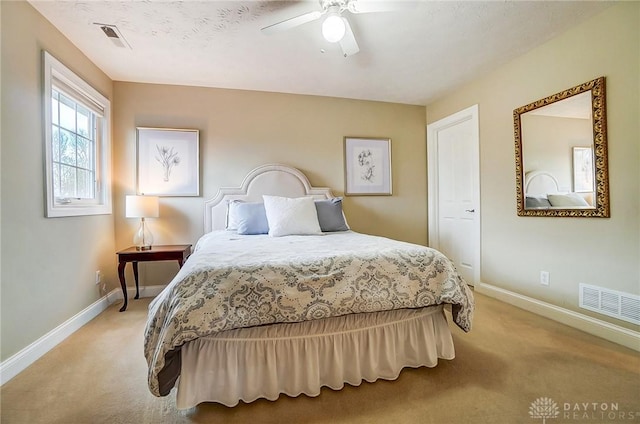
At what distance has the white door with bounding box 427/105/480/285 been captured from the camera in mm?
3215

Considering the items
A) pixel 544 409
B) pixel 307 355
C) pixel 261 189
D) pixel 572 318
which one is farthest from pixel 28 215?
pixel 572 318

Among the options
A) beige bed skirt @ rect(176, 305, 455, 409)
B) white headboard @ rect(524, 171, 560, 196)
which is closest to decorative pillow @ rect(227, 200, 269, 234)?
beige bed skirt @ rect(176, 305, 455, 409)

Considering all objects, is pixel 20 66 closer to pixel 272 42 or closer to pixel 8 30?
pixel 8 30

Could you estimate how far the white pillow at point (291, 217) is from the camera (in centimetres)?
252

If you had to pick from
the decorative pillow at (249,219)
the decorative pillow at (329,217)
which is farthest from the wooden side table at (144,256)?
the decorative pillow at (329,217)

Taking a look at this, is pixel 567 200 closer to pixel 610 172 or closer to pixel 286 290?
pixel 610 172

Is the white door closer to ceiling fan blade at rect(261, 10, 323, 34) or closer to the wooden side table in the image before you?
ceiling fan blade at rect(261, 10, 323, 34)

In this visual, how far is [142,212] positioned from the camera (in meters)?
2.76

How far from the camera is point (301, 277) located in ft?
4.65

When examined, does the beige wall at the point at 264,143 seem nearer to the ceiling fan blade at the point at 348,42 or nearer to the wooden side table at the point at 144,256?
the wooden side table at the point at 144,256

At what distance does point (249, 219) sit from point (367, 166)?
1841 millimetres

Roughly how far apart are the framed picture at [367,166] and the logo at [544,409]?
2.70 meters

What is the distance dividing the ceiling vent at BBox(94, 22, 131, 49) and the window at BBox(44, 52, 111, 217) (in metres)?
0.43

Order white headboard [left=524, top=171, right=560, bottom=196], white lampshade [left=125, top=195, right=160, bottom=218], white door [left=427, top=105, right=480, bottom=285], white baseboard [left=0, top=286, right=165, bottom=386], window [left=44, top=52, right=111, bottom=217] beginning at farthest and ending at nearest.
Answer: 1. white door [left=427, top=105, right=480, bottom=285]
2. white lampshade [left=125, top=195, right=160, bottom=218]
3. white headboard [left=524, top=171, right=560, bottom=196]
4. window [left=44, top=52, right=111, bottom=217]
5. white baseboard [left=0, top=286, right=165, bottom=386]
